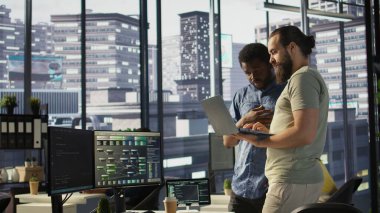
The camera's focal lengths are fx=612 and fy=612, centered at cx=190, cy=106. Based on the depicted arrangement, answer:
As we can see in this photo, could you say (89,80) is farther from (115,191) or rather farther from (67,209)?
(115,191)

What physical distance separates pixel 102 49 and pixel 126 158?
16.6 ft

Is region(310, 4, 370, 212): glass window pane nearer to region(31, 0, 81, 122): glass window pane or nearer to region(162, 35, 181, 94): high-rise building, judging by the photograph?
region(162, 35, 181, 94): high-rise building

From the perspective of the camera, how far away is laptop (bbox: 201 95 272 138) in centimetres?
255

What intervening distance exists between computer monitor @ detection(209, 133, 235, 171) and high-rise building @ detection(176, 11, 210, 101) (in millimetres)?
3350

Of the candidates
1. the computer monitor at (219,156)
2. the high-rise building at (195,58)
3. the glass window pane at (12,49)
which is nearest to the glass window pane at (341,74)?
the high-rise building at (195,58)

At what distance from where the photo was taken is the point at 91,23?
312 inches

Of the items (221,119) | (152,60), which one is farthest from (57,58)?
(221,119)

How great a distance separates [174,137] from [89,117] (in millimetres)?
1612

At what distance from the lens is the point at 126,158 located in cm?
327

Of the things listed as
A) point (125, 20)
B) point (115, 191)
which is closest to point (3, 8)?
point (125, 20)

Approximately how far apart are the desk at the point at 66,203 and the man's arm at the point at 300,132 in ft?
7.26

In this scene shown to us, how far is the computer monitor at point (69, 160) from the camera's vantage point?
2600 mm

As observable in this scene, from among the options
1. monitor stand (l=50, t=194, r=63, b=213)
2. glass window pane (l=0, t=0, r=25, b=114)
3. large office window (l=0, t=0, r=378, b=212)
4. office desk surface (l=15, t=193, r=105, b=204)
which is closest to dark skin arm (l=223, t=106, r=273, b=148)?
monitor stand (l=50, t=194, r=63, b=213)

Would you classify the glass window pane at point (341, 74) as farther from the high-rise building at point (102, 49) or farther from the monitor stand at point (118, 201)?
the monitor stand at point (118, 201)
